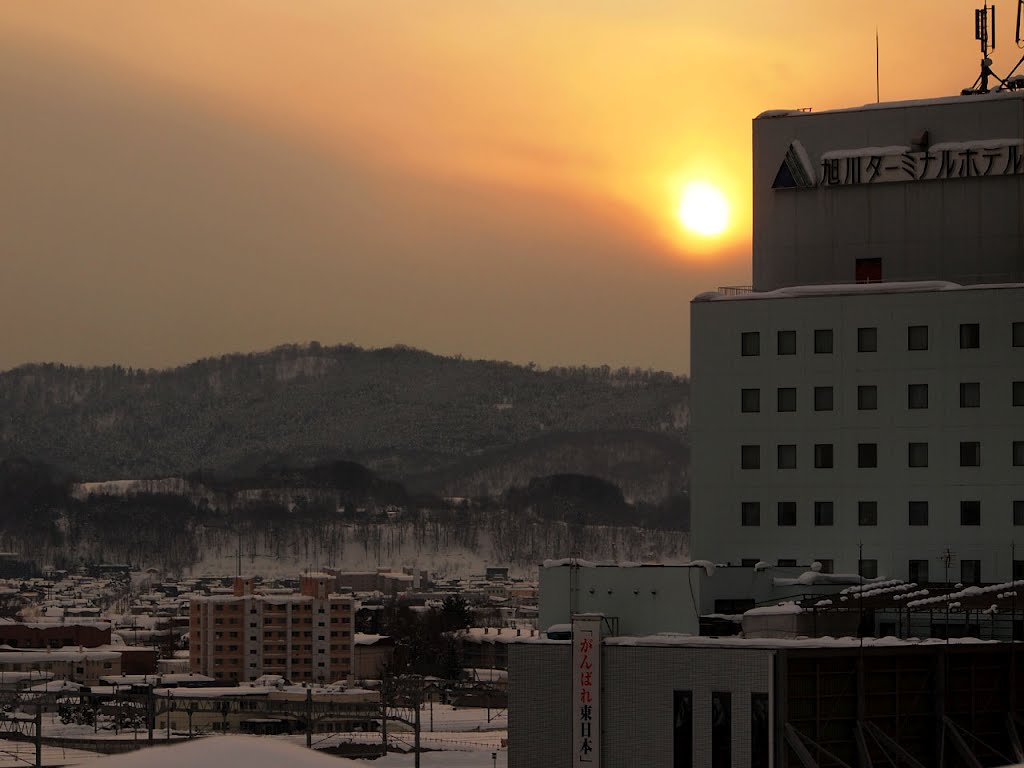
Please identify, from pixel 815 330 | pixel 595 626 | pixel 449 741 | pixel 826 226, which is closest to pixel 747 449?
pixel 815 330

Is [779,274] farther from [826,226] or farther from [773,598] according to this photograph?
[773,598]

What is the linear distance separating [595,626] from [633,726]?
407 cm

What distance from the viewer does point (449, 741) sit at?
18525cm

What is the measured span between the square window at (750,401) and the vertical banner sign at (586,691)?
20.1 m

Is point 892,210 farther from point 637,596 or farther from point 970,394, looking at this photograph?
point 637,596

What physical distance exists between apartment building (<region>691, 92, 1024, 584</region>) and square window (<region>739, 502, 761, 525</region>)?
0.07m

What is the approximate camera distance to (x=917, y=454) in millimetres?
81875

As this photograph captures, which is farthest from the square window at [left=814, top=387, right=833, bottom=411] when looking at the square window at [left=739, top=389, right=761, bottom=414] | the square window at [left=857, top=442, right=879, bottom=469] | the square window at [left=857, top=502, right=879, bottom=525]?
the square window at [left=857, top=502, right=879, bottom=525]

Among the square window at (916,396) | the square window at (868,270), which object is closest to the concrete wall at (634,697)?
the square window at (916,396)

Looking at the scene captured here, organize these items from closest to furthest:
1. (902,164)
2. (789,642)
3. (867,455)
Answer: (789,642)
(867,455)
(902,164)

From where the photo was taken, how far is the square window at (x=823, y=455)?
271 ft

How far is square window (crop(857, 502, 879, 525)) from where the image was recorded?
81.8 metres

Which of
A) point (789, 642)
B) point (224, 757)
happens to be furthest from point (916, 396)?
point (224, 757)

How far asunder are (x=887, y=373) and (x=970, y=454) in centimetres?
527
